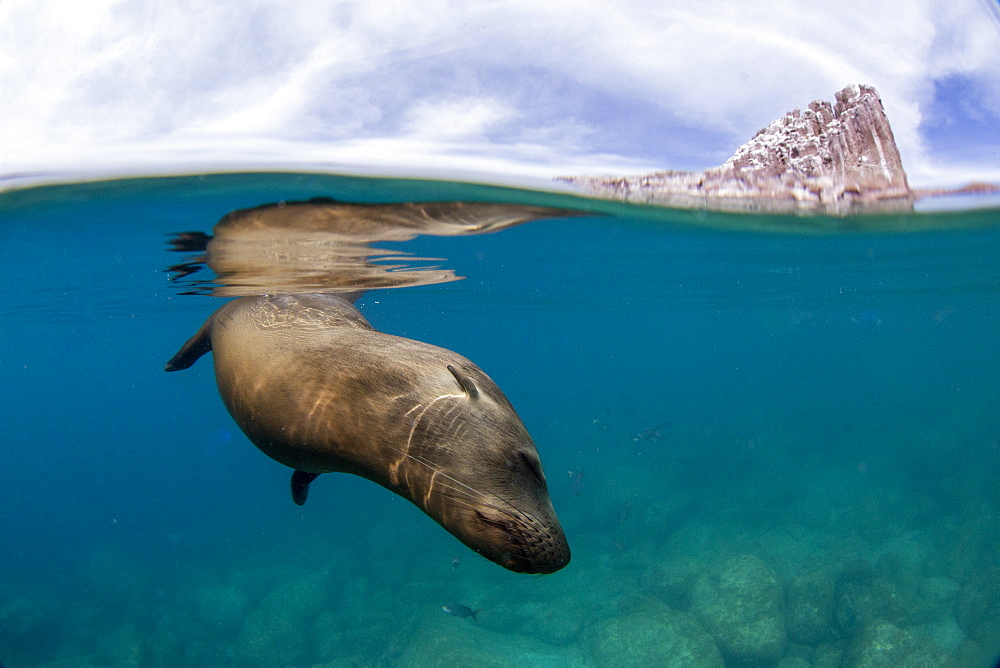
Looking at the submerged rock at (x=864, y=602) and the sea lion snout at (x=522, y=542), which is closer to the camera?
the sea lion snout at (x=522, y=542)

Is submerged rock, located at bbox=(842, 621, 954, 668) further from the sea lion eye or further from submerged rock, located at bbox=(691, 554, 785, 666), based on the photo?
the sea lion eye

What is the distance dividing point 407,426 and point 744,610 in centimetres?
998

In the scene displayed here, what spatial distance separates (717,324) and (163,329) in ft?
109

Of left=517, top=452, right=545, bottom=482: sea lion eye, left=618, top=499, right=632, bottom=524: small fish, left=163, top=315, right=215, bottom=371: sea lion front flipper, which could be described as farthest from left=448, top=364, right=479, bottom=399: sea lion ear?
left=618, top=499, right=632, bottom=524: small fish

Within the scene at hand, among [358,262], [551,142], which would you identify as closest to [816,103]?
[551,142]

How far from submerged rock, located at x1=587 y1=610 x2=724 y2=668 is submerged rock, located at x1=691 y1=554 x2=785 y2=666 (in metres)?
0.56

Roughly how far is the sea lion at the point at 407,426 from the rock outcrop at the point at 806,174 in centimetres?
320

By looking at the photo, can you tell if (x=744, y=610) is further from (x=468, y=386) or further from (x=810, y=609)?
(x=468, y=386)

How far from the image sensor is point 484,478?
2.71m

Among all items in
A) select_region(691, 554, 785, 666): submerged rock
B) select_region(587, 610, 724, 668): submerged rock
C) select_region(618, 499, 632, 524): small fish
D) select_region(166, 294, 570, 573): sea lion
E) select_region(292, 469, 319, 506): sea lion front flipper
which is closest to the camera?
select_region(166, 294, 570, 573): sea lion

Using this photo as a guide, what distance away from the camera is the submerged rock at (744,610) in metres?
10.0

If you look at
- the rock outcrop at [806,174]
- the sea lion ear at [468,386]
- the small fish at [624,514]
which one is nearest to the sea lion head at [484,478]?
the sea lion ear at [468,386]

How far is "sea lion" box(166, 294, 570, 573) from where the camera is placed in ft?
8.70

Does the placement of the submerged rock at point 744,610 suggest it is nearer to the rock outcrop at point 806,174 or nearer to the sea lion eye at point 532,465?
the rock outcrop at point 806,174
